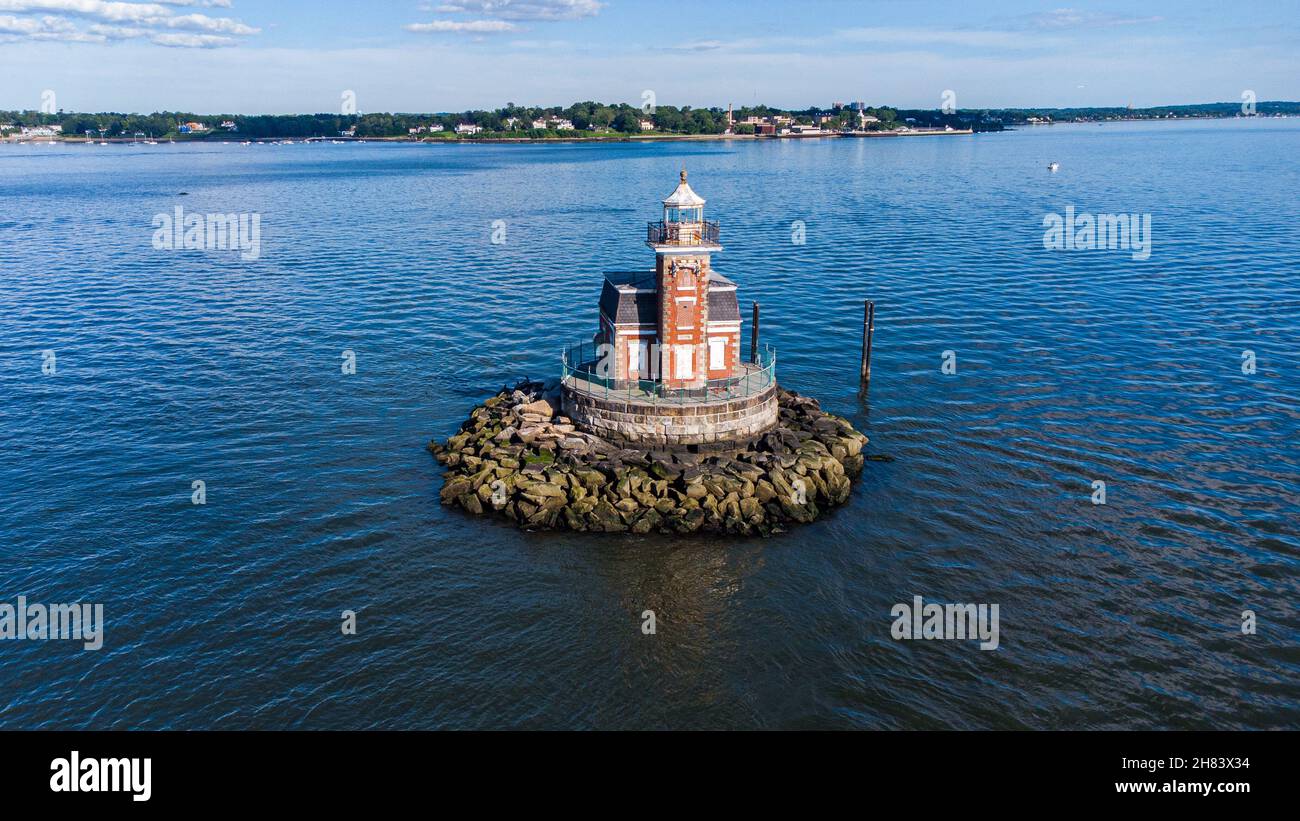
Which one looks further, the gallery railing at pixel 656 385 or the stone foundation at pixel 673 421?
the gallery railing at pixel 656 385

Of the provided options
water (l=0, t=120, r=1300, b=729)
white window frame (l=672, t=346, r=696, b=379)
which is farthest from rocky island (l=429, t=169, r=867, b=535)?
water (l=0, t=120, r=1300, b=729)

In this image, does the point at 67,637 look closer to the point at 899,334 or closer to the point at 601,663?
the point at 601,663

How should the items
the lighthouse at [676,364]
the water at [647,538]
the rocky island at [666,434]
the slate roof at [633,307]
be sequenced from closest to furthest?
the water at [647,538], the rocky island at [666,434], the lighthouse at [676,364], the slate roof at [633,307]

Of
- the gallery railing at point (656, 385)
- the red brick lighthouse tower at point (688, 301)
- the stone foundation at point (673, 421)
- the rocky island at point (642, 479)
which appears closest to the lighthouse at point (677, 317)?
the red brick lighthouse tower at point (688, 301)

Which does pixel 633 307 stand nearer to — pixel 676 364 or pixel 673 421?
pixel 676 364

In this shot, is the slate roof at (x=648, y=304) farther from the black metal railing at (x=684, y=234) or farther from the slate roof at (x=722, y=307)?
Answer: the black metal railing at (x=684, y=234)

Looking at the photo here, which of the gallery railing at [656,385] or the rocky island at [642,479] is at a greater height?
the gallery railing at [656,385]
